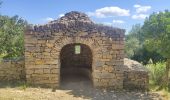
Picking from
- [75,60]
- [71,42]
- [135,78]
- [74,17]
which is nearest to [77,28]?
[71,42]

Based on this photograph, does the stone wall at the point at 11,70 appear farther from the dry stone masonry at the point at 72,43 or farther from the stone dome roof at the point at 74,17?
the stone dome roof at the point at 74,17

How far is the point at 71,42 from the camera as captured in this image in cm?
1170

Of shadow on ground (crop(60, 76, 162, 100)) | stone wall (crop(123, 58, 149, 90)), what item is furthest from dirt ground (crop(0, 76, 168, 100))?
stone wall (crop(123, 58, 149, 90))

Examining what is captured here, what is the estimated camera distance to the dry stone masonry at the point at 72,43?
11719 millimetres

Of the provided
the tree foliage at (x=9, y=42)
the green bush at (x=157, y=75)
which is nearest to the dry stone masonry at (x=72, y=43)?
the green bush at (x=157, y=75)

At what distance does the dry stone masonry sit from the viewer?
38.4 feet

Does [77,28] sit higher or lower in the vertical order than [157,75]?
higher

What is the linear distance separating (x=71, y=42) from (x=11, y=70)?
268cm

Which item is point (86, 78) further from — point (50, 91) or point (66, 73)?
A: point (50, 91)

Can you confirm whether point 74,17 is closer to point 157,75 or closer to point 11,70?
point 11,70

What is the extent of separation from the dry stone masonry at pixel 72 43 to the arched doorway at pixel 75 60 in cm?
310

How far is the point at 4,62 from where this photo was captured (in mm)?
12398

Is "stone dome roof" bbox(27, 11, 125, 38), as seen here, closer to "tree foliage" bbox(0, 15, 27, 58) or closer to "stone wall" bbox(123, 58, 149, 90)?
"stone wall" bbox(123, 58, 149, 90)

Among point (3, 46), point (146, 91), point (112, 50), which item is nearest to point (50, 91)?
point (112, 50)
